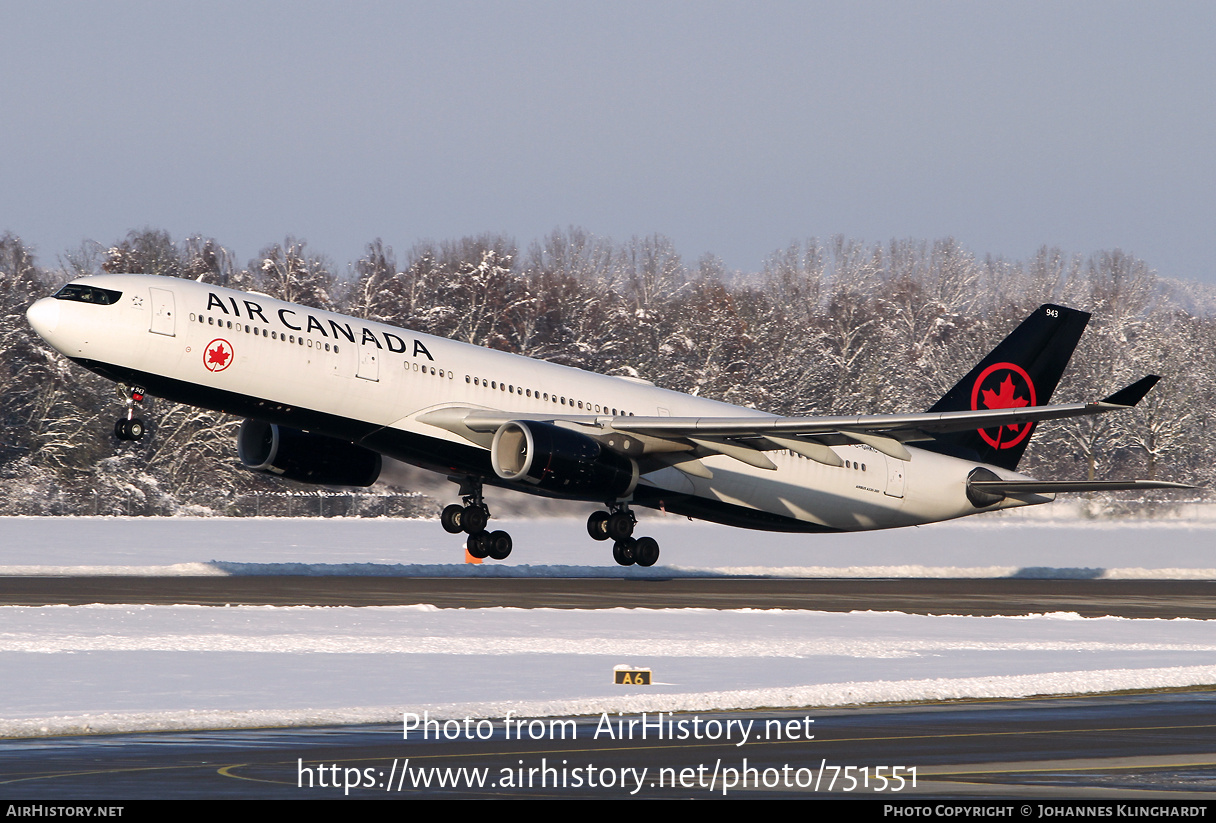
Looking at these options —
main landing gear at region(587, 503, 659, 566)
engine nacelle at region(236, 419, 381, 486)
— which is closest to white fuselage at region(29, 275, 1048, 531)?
main landing gear at region(587, 503, 659, 566)

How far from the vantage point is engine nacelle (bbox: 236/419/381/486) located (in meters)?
38.5

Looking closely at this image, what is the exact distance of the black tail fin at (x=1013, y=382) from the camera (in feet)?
149

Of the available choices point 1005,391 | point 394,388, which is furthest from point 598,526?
point 1005,391

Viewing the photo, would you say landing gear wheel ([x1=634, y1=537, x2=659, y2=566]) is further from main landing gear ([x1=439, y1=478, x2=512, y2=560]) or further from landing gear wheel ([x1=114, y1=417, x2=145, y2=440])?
landing gear wheel ([x1=114, y1=417, x2=145, y2=440])

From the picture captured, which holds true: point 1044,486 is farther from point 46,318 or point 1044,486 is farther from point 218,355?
point 46,318

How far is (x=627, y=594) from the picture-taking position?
118ft

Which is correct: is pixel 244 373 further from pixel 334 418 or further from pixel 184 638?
pixel 184 638

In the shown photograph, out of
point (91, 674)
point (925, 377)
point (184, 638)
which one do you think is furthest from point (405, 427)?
point (925, 377)

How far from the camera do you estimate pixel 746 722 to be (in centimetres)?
1580

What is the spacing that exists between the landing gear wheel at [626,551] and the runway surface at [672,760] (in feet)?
78.2

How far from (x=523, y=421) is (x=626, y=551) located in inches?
248

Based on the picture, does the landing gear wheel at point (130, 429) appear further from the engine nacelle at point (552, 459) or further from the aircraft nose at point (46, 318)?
the engine nacelle at point (552, 459)

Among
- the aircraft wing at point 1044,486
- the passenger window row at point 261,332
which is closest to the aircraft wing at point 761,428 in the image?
the passenger window row at point 261,332
